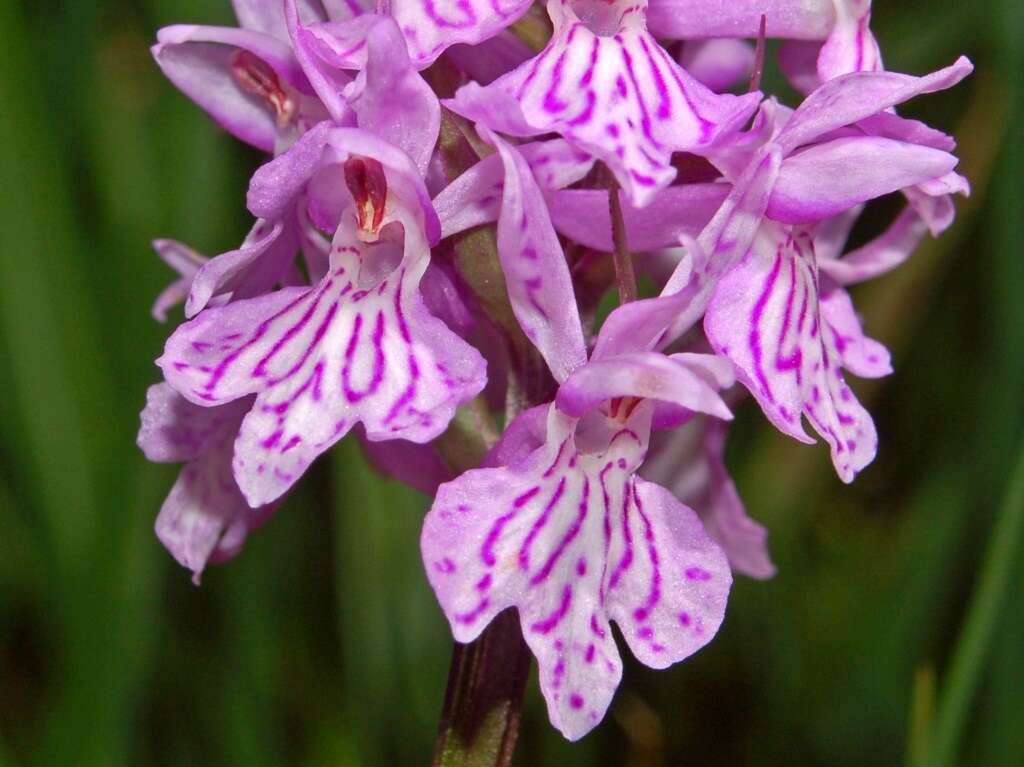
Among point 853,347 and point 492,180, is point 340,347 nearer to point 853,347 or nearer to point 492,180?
point 492,180

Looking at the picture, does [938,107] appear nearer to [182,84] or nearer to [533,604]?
[182,84]

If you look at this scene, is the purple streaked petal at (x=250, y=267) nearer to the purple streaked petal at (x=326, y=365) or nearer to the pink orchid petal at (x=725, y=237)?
the purple streaked petal at (x=326, y=365)

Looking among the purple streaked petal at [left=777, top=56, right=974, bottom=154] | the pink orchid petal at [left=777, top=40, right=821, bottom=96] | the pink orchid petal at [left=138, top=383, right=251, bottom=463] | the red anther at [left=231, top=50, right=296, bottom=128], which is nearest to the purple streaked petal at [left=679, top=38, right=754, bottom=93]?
the pink orchid petal at [left=777, top=40, right=821, bottom=96]

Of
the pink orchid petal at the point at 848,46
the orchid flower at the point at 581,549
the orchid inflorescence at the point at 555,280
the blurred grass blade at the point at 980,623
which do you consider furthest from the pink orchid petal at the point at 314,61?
the blurred grass blade at the point at 980,623

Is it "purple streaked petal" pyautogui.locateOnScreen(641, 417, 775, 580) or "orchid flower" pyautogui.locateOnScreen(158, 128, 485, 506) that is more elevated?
"orchid flower" pyautogui.locateOnScreen(158, 128, 485, 506)

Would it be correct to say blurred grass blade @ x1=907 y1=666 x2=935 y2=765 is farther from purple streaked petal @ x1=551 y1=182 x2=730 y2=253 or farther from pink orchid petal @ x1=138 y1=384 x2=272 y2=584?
pink orchid petal @ x1=138 y1=384 x2=272 y2=584

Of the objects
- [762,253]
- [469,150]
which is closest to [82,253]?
[469,150]
